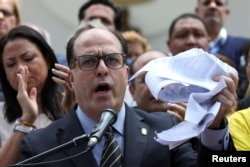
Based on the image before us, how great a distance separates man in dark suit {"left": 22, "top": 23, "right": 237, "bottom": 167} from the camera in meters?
3.17

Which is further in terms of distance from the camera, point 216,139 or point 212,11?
point 212,11

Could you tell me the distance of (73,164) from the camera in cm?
314

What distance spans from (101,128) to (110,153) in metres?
0.49

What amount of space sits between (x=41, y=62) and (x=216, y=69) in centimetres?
149

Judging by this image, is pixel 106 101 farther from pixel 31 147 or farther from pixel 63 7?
pixel 63 7

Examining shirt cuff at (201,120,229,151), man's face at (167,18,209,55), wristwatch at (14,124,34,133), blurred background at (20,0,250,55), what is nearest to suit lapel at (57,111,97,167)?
wristwatch at (14,124,34,133)

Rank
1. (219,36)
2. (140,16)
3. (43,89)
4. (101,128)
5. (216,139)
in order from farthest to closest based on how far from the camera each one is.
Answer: (140,16) → (219,36) → (43,89) → (216,139) → (101,128)

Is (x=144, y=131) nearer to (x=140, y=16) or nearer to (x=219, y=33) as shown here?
(x=219, y=33)

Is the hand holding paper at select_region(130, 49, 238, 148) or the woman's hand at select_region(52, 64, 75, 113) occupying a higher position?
the hand holding paper at select_region(130, 49, 238, 148)

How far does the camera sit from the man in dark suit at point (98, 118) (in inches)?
125

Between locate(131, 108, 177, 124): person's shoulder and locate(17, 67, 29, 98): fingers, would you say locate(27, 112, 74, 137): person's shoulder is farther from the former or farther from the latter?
locate(17, 67, 29, 98): fingers

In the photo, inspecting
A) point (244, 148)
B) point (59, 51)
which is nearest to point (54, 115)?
point (244, 148)

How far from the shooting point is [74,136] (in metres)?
3.25

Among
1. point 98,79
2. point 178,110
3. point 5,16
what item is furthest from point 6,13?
point 98,79
